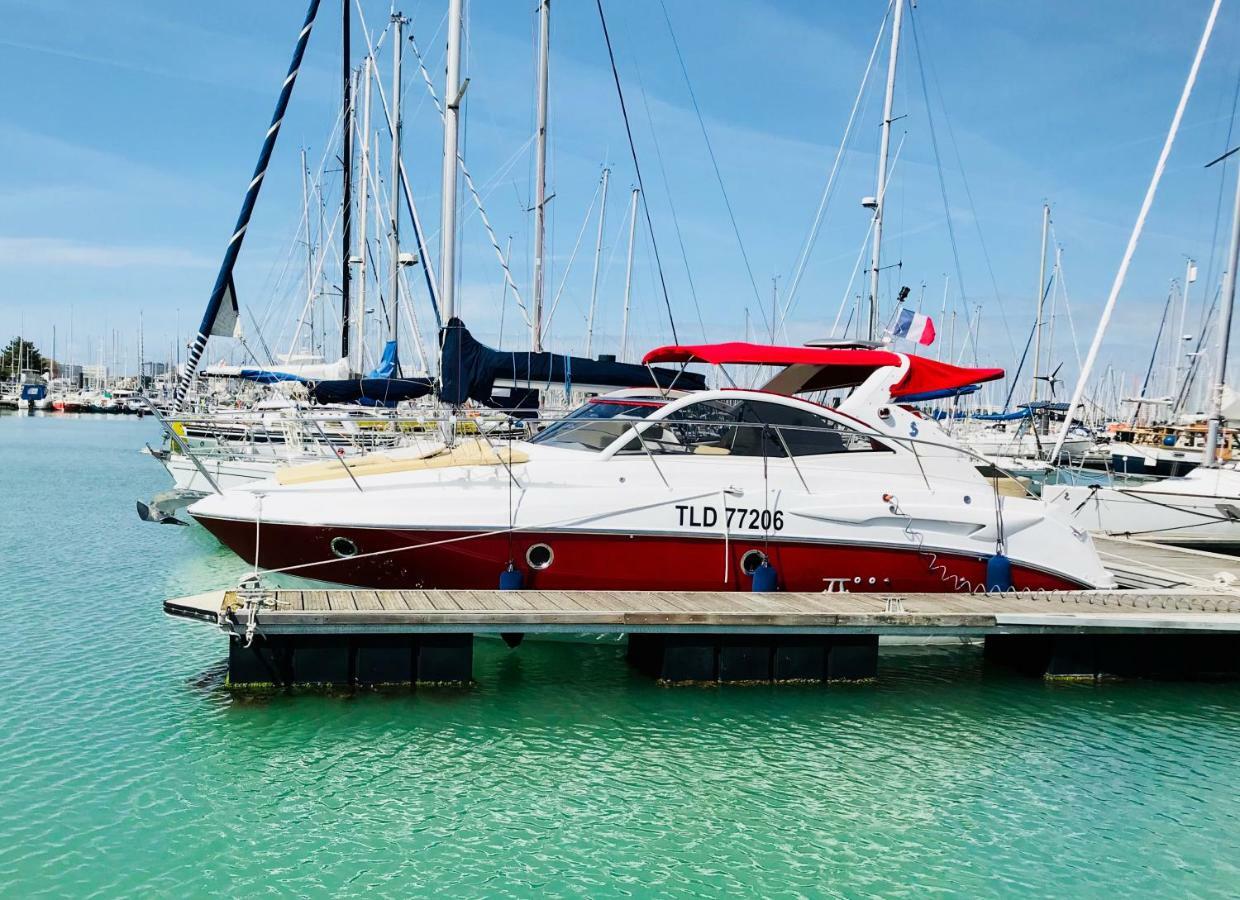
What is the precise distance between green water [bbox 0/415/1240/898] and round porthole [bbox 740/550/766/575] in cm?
127

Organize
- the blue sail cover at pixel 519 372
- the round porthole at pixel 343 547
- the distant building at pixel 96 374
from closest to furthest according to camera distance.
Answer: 1. the round porthole at pixel 343 547
2. the blue sail cover at pixel 519 372
3. the distant building at pixel 96 374

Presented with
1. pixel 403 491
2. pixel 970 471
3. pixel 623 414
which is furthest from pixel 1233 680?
pixel 403 491

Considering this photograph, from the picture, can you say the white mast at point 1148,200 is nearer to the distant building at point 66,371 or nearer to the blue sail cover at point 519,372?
the blue sail cover at point 519,372

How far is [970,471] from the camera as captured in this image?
11.7m

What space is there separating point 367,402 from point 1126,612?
60.0 ft

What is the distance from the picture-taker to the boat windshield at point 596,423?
10.9m

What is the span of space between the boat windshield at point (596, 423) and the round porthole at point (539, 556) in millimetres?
1205

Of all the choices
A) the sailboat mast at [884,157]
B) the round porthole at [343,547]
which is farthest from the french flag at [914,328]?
the round porthole at [343,547]

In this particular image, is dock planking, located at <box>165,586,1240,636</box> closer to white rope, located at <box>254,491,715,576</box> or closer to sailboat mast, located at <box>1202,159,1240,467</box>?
white rope, located at <box>254,491,715,576</box>

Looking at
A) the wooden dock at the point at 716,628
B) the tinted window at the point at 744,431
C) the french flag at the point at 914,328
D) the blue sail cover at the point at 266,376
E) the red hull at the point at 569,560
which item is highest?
the french flag at the point at 914,328

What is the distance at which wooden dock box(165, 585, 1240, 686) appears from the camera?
896 centimetres

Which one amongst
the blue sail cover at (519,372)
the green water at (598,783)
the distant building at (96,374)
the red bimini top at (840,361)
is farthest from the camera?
the distant building at (96,374)

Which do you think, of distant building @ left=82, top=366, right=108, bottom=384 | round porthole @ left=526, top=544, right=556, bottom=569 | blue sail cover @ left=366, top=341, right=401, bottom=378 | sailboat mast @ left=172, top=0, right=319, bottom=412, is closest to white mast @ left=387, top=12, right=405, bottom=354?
blue sail cover @ left=366, top=341, right=401, bottom=378

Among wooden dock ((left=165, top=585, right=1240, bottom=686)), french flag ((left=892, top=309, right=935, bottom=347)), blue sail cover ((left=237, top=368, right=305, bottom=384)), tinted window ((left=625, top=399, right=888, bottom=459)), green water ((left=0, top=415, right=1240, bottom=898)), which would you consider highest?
french flag ((left=892, top=309, right=935, bottom=347))
